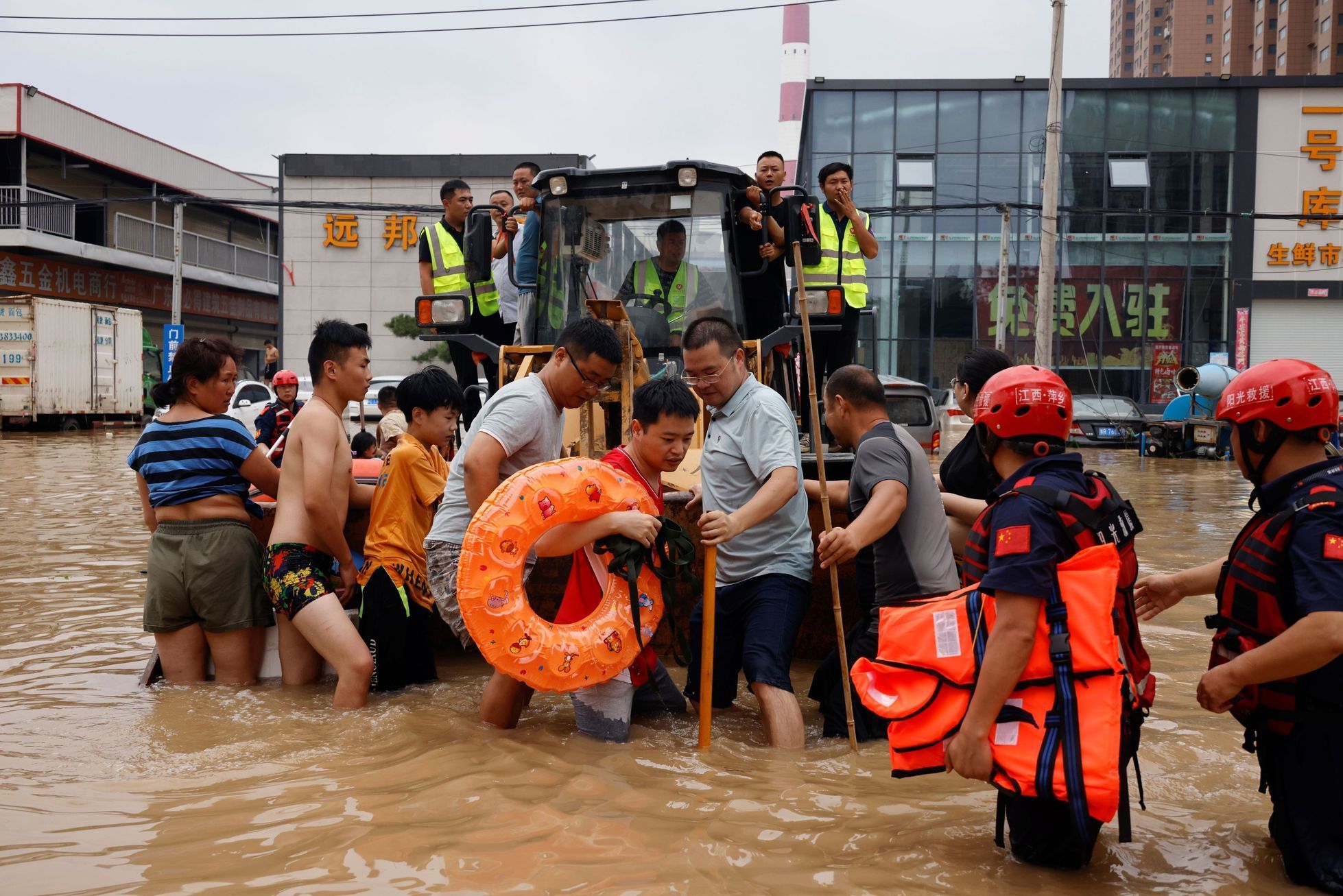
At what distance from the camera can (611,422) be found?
703 cm

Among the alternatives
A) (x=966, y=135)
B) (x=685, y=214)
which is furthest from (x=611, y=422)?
(x=966, y=135)

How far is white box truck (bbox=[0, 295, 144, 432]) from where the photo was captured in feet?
87.0

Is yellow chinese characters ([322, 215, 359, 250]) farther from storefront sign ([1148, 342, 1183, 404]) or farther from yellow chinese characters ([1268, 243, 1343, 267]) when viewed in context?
yellow chinese characters ([1268, 243, 1343, 267])

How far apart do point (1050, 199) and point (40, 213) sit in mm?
29483

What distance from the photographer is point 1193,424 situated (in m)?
22.1

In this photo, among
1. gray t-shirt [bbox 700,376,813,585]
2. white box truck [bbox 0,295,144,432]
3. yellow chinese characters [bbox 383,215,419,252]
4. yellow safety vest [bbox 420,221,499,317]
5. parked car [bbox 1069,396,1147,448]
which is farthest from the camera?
yellow chinese characters [bbox 383,215,419,252]

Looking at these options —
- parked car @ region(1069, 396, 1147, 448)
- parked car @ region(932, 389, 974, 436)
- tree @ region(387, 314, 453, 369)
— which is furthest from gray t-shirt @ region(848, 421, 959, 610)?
tree @ region(387, 314, 453, 369)

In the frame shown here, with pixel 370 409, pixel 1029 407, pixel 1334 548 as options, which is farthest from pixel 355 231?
pixel 1334 548

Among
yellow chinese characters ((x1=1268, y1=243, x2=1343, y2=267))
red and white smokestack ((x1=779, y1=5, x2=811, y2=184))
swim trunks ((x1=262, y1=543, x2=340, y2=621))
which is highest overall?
red and white smokestack ((x1=779, y1=5, x2=811, y2=184))

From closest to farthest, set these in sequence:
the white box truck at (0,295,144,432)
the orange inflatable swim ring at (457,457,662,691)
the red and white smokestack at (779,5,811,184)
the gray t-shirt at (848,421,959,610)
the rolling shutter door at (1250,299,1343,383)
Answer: the orange inflatable swim ring at (457,457,662,691) < the gray t-shirt at (848,421,959,610) < the white box truck at (0,295,144,432) < the rolling shutter door at (1250,299,1343,383) < the red and white smokestack at (779,5,811,184)

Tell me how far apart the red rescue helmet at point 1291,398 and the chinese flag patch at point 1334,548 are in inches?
14.4

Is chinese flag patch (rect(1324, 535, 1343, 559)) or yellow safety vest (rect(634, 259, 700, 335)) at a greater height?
yellow safety vest (rect(634, 259, 700, 335))

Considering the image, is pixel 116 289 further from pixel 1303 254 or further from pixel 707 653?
pixel 707 653

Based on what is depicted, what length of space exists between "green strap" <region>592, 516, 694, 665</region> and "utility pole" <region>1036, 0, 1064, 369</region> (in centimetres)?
1663
